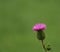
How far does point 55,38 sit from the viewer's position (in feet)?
15.3

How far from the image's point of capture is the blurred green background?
14.9 ft

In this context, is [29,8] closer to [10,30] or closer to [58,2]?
[58,2]

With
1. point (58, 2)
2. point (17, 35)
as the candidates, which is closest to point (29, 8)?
point (58, 2)

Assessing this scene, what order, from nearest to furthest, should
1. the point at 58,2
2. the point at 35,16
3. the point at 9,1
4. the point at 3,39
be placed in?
the point at 3,39 < the point at 35,16 < the point at 58,2 < the point at 9,1

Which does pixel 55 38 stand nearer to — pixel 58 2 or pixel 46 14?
pixel 46 14

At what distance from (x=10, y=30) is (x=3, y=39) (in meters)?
0.39

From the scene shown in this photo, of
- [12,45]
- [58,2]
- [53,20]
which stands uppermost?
[58,2]

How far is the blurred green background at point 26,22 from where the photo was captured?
14.9ft

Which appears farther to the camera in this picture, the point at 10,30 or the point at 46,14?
the point at 46,14

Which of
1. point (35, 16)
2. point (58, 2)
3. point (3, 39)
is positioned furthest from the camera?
point (58, 2)

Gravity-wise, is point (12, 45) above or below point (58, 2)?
below

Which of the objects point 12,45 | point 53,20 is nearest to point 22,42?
point 12,45

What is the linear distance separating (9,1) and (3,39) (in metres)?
2.06

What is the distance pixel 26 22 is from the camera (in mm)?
5625
